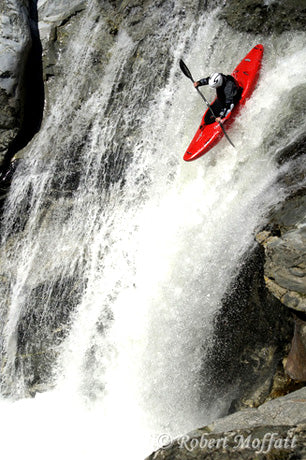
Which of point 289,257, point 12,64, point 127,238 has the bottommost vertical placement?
point 127,238

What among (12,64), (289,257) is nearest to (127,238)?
(289,257)

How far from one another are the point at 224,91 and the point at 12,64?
13.2ft

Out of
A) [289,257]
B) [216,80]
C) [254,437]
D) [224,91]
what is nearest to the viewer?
[254,437]

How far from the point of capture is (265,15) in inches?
252

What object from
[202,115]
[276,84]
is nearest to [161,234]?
[202,115]

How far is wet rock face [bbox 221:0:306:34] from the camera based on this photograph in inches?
243

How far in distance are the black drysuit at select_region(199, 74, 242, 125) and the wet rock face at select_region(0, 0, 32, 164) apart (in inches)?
141

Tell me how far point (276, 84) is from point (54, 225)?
14.1ft

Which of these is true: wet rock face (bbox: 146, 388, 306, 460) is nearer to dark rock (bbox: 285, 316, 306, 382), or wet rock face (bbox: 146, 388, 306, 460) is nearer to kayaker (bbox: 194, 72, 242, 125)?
dark rock (bbox: 285, 316, 306, 382)

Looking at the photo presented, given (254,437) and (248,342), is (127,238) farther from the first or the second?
(254,437)

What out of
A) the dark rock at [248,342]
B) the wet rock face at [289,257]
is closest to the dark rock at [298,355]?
the dark rock at [248,342]

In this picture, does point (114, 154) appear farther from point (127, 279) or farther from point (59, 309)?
point (59, 309)

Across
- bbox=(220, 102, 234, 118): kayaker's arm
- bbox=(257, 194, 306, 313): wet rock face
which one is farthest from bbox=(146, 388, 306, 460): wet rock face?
bbox=(220, 102, 234, 118): kayaker's arm

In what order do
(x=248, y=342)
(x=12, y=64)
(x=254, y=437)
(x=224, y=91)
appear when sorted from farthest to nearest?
(x=12, y=64), (x=224, y=91), (x=248, y=342), (x=254, y=437)
